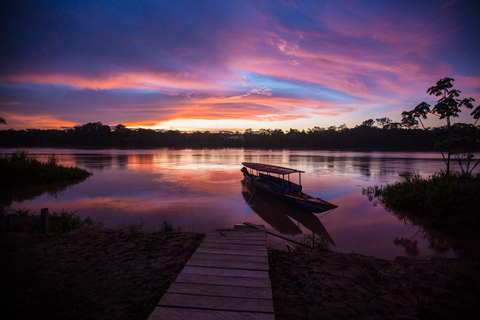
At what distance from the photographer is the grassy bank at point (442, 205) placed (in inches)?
305

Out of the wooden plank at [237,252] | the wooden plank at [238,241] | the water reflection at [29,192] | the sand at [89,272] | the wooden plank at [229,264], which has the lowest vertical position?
the water reflection at [29,192]

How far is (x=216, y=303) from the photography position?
9.11ft

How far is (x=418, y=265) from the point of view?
194 inches

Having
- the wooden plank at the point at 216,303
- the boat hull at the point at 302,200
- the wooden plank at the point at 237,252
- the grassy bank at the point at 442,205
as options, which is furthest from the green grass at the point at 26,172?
the grassy bank at the point at 442,205

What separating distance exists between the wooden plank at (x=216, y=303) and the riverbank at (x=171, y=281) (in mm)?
584

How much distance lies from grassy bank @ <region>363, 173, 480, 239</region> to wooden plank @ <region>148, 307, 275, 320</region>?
819 cm

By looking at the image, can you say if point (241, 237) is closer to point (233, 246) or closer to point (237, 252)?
point (233, 246)

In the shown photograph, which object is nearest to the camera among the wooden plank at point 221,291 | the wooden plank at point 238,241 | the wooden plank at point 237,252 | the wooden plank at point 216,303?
the wooden plank at point 216,303

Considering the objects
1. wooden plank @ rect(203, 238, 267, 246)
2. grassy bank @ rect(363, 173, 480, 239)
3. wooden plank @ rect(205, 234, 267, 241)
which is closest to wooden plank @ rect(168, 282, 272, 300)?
wooden plank @ rect(203, 238, 267, 246)

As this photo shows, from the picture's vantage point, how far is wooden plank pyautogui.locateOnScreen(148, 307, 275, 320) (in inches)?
100

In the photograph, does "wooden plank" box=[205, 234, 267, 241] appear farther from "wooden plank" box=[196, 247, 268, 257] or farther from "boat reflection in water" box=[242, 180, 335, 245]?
"boat reflection in water" box=[242, 180, 335, 245]

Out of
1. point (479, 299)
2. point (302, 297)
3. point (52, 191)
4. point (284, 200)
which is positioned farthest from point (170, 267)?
point (52, 191)

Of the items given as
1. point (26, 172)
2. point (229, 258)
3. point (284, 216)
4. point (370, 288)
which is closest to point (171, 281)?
point (229, 258)

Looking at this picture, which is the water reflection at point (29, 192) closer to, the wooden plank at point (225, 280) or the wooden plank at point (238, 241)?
the wooden plank at point (238, 241)
